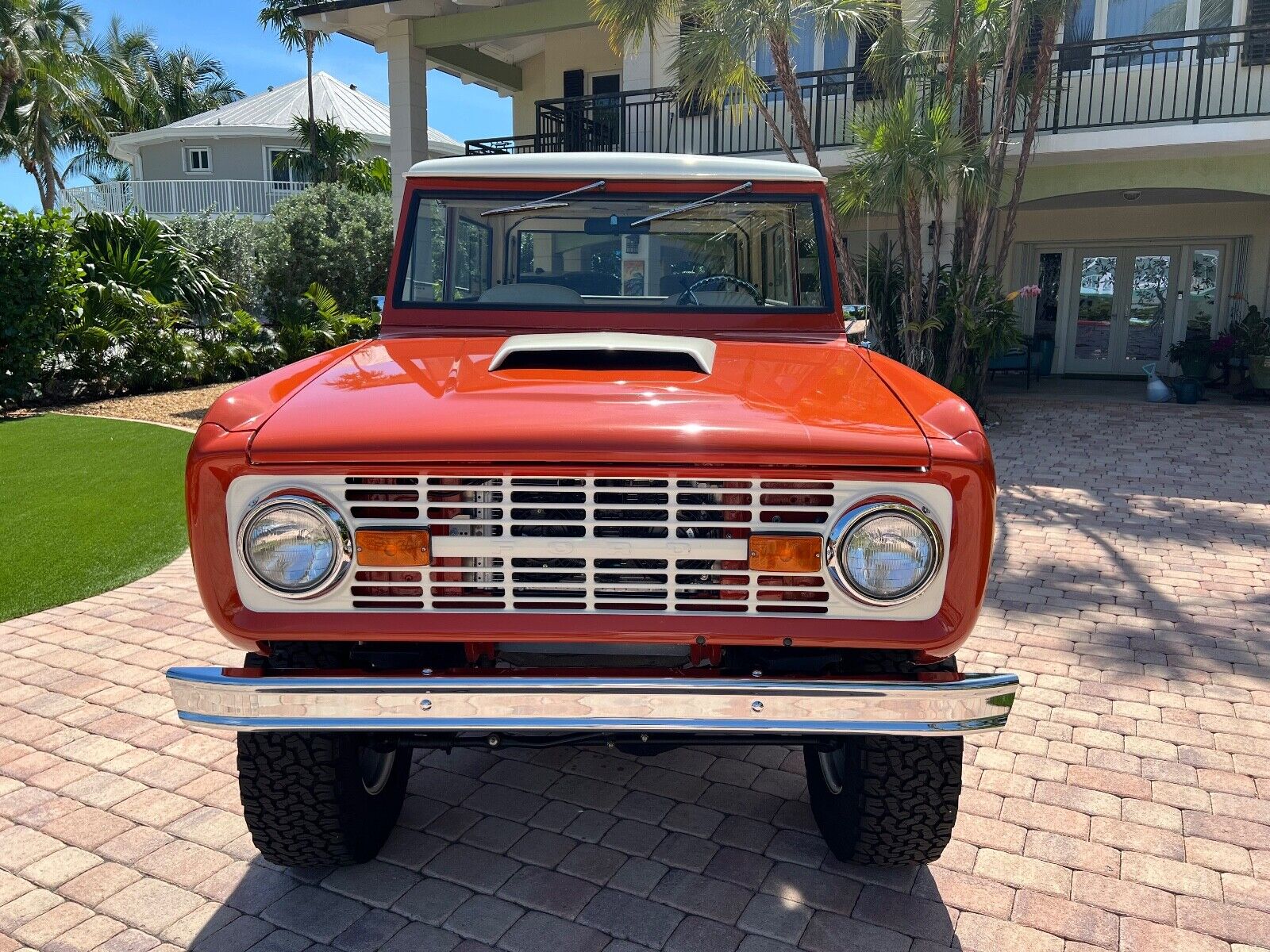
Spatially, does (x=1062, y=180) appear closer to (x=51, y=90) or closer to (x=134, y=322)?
(x=134, y=322)

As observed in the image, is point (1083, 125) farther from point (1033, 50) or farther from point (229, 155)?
point (229, 155)

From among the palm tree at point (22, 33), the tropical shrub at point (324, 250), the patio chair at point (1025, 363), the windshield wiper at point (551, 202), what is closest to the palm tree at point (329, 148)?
the palm tree at point (22, 33)

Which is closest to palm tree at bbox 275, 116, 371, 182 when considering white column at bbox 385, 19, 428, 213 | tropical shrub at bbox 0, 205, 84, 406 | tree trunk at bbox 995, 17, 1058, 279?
white column at bbox 385, 19, 428, 213

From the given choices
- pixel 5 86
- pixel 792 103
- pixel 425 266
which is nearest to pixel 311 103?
pixel 5 86

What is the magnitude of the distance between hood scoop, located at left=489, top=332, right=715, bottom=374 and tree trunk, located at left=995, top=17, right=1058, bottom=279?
363 inches

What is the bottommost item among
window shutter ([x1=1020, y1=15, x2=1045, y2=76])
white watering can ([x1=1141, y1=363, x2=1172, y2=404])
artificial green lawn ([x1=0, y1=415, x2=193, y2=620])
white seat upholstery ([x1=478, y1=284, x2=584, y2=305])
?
artificial green lawn ([x1=0, y1=415, x2=193, y2=620])

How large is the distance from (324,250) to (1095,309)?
1277 centimetres

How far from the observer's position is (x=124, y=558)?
A: 6.04 metres

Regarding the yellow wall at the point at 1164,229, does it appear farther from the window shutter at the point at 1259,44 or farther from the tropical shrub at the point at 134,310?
the tropical shrub at the point at 134,310

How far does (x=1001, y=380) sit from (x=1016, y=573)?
11.0 m

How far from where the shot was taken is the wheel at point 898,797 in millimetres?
2623

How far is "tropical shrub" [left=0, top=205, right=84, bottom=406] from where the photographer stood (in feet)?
35.5

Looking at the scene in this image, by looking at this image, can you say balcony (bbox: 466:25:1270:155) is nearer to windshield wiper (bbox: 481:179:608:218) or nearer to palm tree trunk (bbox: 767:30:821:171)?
palm tree trunk (bbox: 767:30:821:171)

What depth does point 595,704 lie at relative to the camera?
2.20m
